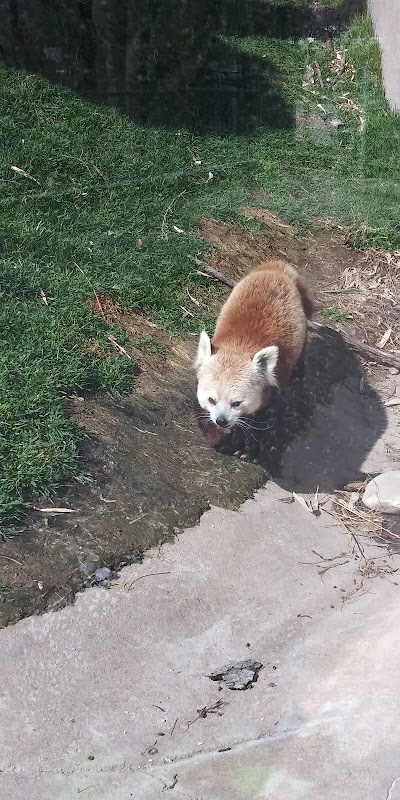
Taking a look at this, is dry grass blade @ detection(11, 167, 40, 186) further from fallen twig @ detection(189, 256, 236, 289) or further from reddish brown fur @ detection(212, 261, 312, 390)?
reddish brown fur @ detection(212, 261, 312, 390)

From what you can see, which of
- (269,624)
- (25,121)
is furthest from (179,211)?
(269,624)

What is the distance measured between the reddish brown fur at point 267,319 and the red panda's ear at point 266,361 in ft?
0.22

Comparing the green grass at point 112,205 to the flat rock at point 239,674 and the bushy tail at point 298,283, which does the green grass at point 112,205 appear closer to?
the bushy tail at point 298,283

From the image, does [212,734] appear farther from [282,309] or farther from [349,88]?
[349,88]

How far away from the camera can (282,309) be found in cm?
508

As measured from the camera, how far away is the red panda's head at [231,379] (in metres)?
4.62

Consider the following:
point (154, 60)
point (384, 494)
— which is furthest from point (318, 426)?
point (154, 60)

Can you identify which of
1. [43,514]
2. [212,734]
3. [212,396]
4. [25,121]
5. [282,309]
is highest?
[25,121]

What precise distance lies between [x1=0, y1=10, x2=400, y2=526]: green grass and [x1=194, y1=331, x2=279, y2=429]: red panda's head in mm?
559

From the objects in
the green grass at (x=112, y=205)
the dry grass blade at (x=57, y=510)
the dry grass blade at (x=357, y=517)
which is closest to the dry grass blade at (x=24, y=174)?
the green grass at (x=112, y=205)

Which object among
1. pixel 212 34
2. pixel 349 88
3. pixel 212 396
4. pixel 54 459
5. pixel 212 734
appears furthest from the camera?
pixel 349 88

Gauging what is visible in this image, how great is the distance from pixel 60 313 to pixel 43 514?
5.90ft

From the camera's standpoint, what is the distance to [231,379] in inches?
183

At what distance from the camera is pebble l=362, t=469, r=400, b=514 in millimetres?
4602
